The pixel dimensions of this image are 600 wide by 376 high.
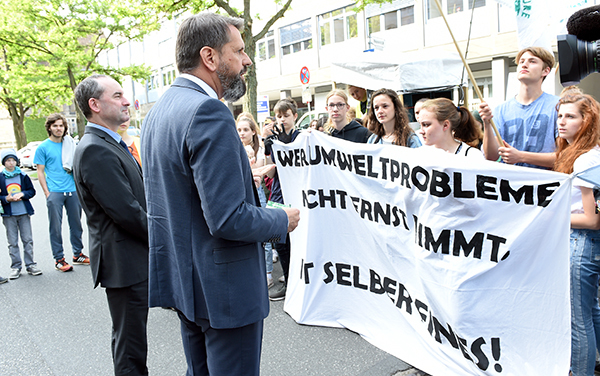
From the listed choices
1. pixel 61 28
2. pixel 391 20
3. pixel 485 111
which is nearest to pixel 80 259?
pixel 485 111

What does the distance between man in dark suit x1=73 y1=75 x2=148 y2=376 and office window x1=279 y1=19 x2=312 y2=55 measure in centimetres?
2687

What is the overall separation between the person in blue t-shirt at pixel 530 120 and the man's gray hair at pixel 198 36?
2150 mm

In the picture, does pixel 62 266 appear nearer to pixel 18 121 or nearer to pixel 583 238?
pixel 583 238

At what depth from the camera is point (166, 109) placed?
1825mm

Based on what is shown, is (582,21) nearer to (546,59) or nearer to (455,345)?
(546,59)

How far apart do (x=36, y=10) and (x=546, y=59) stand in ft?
70.0

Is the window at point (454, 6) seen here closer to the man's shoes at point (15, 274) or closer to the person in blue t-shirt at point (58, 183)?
the person in blue t-shirt at point (58, 183)

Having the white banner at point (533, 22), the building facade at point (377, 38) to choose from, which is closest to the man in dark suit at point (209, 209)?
the white banner at point (533, 22)

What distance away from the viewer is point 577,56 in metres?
2.48

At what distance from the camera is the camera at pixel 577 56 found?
247 cm

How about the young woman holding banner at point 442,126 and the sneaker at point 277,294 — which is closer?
the young woman holding banner at point 442,126

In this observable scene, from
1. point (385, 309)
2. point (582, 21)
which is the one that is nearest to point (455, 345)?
point (385, 309)

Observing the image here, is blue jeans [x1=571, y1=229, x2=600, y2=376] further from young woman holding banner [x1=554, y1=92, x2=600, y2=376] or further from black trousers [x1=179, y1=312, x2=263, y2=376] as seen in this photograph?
black trousers [x1=179, y1=312, x2=263, y2=376]

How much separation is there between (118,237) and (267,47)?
3029 cm
